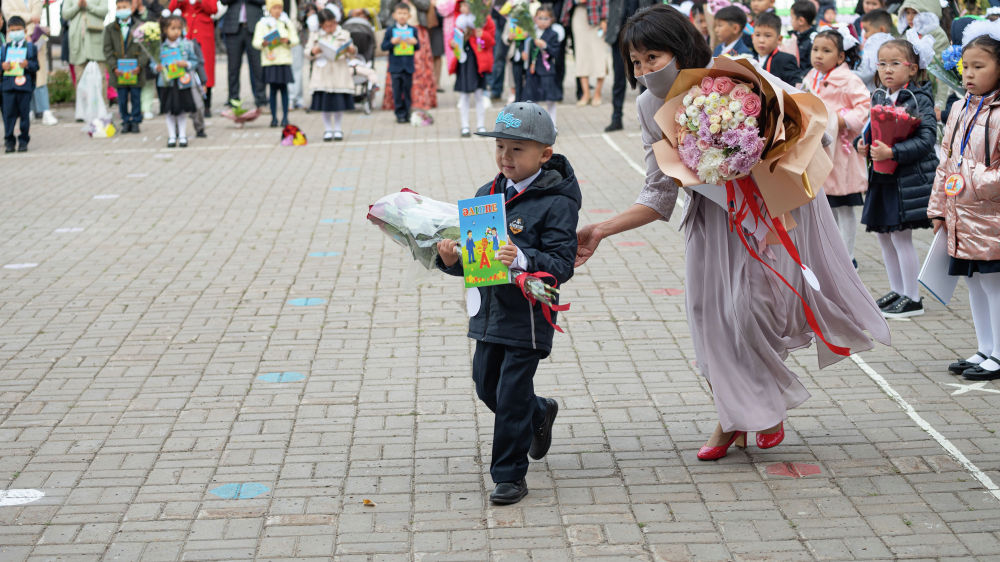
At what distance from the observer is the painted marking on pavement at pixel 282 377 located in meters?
6.38

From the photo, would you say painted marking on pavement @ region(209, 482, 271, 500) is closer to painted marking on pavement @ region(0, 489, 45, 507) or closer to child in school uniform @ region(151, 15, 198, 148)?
painted marking on pavement @ region(0, 489, 45, 507)

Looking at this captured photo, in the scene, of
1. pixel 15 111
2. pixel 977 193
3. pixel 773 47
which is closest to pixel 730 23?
pixel 773 47

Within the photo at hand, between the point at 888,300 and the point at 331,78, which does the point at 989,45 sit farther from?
the point at 331,78

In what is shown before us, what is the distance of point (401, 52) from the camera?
1708 centimetres

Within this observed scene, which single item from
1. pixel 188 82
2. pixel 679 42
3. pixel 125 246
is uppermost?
pixel 679 42

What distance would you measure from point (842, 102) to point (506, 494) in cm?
459

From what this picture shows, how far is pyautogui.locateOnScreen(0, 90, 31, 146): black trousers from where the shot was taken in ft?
50.5

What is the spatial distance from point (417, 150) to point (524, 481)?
10.7 meters

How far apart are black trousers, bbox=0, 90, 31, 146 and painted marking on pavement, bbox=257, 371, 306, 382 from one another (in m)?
10.6

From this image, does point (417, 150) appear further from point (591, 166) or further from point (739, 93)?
point (739, 93)

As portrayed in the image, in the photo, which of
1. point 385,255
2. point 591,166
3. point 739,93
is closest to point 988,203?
point 739,93

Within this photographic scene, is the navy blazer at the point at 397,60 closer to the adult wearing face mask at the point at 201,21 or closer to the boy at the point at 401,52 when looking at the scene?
the boy at the point at 401,52

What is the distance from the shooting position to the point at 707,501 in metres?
4.67

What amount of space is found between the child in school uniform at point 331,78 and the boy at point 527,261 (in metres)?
11.7
